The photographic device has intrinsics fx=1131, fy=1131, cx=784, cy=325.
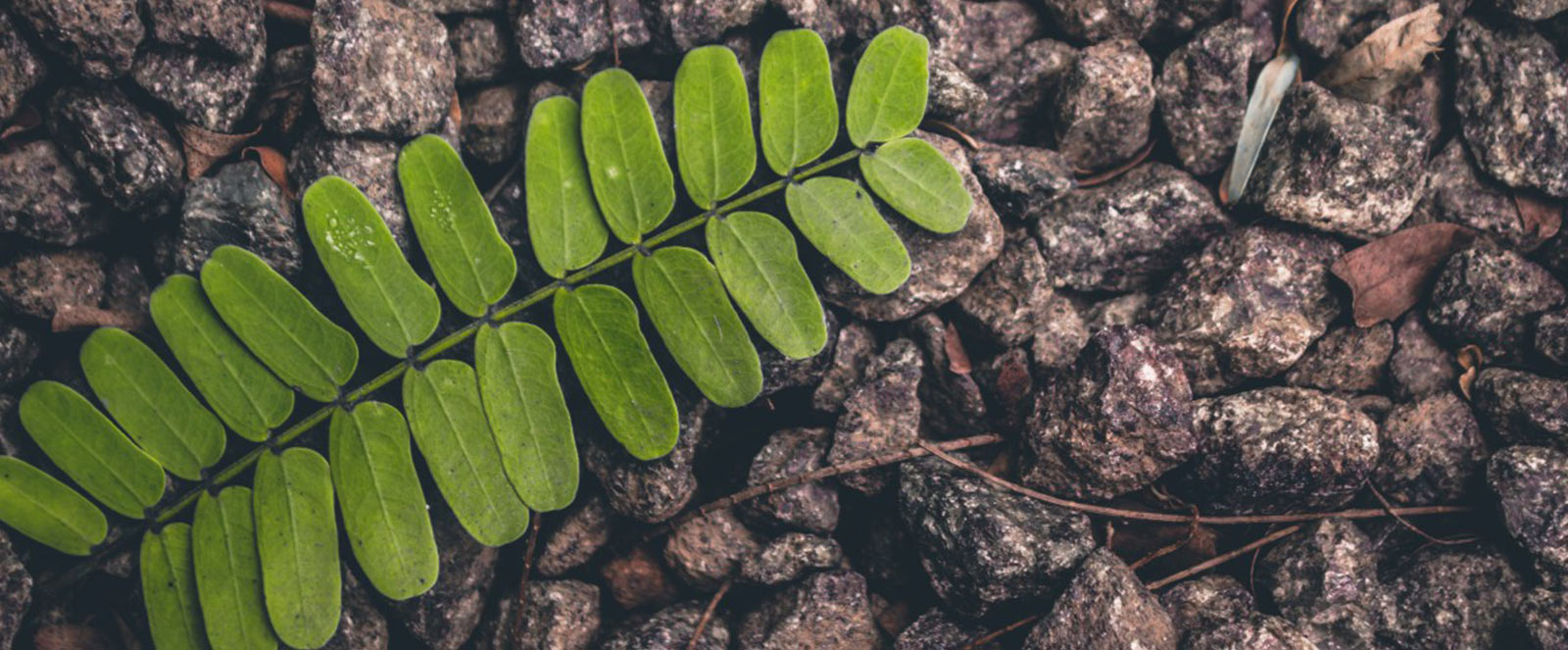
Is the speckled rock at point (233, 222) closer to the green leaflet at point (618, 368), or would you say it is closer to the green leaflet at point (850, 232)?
the green leaflet at point (618, 368)

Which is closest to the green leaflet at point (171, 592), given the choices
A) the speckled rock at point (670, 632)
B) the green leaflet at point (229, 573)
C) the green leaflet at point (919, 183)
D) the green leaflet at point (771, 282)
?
the green leaflet at point (229, 573)

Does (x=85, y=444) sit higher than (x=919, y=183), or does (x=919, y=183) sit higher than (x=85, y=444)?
(x=919, y=183)

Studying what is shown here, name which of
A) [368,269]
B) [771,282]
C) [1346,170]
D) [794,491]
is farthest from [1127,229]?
[368,269]

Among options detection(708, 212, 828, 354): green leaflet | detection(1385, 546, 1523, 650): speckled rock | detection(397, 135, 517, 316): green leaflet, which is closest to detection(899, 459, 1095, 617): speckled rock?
detection(708, 212, 828, 354): green leaflet

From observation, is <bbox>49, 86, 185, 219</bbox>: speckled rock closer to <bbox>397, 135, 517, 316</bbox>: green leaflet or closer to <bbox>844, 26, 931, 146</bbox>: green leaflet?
<bbox>397, 135, 517, 316</bbox>: green leaflet

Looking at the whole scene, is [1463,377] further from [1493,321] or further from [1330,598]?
[1330,598]

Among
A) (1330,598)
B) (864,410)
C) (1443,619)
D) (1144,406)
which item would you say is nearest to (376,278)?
(864,410)

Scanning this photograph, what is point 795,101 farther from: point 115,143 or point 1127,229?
point 115,143
